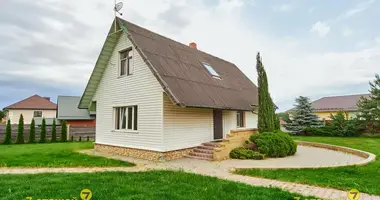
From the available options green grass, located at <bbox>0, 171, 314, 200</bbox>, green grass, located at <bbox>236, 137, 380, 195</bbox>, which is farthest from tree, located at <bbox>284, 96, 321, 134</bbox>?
green grass, located at <bbox>0, 171, 314, 200</bbox>

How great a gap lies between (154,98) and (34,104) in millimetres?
40584

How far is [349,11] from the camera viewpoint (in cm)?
1191

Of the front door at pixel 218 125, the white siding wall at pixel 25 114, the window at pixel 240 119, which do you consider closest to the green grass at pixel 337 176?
the front door at pixel 218 125

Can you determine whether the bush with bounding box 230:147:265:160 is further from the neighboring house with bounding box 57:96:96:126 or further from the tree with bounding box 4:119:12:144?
the neighboring house with bounding box 57:96:96:126

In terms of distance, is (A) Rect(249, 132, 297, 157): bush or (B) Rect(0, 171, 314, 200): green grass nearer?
(B) Rect(0, 171, 314, 200): green grass

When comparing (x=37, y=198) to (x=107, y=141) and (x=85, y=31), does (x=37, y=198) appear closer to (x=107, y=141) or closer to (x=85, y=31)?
(x=107, y=141)

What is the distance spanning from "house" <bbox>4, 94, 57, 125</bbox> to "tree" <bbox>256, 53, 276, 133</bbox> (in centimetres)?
3828

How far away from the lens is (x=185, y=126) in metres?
10.6

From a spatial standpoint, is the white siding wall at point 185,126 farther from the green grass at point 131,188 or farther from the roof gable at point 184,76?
the green grass at point 131,188

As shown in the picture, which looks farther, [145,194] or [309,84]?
[309,84]

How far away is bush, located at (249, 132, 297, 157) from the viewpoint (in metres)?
10.6

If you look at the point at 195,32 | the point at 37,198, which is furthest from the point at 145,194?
the point at 195,32

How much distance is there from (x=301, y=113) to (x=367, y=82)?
23.4 feet

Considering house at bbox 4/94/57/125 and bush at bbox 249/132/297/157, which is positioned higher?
house at bbox 4/94/57/125
